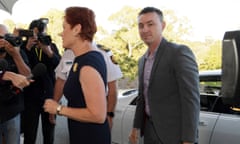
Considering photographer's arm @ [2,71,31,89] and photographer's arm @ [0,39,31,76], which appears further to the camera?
photographer's arm @ [0,39,31,76]

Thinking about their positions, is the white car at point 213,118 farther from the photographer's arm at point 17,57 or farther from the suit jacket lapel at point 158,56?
the photographer's arm at point 17,57

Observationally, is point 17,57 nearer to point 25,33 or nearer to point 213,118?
point 25,33

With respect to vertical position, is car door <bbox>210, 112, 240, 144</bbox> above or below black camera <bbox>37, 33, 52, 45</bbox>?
below

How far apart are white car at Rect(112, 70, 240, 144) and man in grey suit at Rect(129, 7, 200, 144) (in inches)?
25.6

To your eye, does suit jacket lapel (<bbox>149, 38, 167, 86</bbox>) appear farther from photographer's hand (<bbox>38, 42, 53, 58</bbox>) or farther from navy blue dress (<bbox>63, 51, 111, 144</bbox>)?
photographer's hand (<bbox>38, 42, 53, 58</bbox>)

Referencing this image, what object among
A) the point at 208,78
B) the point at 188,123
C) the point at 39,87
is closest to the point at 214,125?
the point at 208,78

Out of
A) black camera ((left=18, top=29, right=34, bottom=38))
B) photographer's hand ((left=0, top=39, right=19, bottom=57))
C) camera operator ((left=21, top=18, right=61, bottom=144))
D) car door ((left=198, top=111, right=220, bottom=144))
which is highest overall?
black camera ((left=18, top=29, right=34, bottom=38))

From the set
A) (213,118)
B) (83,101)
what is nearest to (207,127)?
(213,118)

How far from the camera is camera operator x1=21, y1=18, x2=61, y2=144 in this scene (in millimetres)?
3707

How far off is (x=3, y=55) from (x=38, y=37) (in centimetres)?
54

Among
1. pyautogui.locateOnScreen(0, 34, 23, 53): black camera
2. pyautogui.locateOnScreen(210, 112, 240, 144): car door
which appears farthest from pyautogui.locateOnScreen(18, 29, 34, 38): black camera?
pyautogui.locateOnScreen(210, 112, 240, 144): car door

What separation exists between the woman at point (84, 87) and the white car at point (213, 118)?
1.30 metres

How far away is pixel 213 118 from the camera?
338 cm

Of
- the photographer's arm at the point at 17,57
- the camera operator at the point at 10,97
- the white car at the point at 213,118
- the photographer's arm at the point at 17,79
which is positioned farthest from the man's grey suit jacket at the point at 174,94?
the photographer's arm at the point at 17,57
